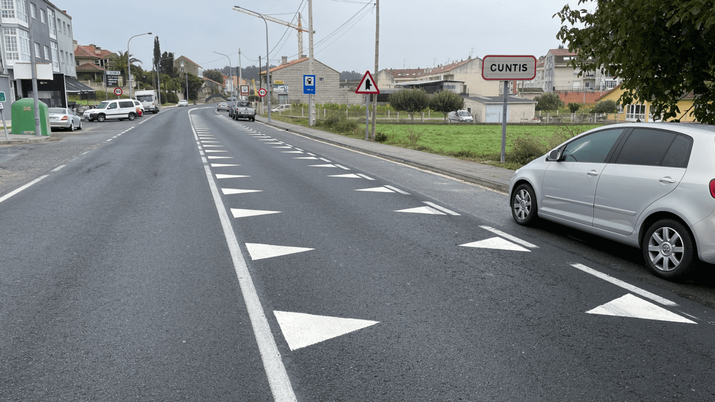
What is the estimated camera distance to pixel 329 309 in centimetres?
441

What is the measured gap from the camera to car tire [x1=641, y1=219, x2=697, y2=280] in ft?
16.6

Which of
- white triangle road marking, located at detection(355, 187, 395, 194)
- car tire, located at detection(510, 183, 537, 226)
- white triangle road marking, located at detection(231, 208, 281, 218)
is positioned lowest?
white triangle road marking, located at detection(355, 187, 395, 194)

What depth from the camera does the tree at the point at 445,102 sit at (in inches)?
2586

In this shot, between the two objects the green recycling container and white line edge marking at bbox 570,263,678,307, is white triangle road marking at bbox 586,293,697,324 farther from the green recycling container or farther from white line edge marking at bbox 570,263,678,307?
the green recycling container

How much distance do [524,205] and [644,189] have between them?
2.17 meters

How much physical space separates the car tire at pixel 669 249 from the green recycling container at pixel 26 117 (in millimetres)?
26569

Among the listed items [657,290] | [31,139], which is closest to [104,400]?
[657,290]

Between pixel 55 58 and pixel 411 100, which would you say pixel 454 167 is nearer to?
pixel 411 100

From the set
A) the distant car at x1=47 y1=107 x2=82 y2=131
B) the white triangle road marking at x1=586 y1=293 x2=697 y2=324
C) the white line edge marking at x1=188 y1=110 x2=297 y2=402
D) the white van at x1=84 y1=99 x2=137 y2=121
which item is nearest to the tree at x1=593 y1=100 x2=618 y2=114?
the white van at x1=84 y1=99 x2=137 y2=121

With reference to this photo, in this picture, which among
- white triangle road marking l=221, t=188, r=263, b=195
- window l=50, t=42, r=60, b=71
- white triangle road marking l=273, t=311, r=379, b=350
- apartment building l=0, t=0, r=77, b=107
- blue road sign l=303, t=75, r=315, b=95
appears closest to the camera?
white triangle road marking l=273, t=311, r=379, b=350

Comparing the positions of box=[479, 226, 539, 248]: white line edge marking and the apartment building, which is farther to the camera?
the apartment building

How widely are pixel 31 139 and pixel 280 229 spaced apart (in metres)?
20.6

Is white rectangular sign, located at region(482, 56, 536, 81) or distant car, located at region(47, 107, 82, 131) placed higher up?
white rectangular sign, located at region(482, 56, 536, 81)

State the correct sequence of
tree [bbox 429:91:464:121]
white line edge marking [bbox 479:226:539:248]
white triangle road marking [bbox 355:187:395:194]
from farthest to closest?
tree [bbox 429:91:464:121] < white triangle road marking [bbox 355:187:395:194] < white line edge marking [bbox 479:226:539:248]
